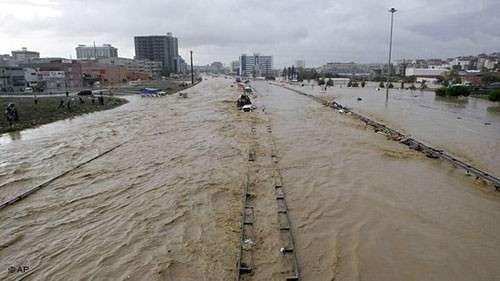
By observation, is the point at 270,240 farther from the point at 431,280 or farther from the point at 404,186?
the point at 404,186

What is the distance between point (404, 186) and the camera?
10977 millimetres

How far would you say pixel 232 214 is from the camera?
8.51m

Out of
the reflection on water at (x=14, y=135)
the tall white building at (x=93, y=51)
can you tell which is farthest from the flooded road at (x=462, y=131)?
the tall white building at (x=93, y=51)

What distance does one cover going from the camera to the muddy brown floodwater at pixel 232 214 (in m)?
6.44

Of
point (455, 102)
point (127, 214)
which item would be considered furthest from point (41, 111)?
point (455, 102)

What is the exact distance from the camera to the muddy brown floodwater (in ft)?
21.1

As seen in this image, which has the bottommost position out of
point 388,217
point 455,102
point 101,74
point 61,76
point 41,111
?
point 388,217

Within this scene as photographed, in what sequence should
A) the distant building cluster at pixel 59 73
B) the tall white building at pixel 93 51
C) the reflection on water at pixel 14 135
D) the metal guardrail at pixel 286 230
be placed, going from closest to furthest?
the metal guardrail at pixel 286 230 < the reflection on water at pixel 14 135 < the distant building cluster at pixel 59 73 < the tall white building at pixel 93 51

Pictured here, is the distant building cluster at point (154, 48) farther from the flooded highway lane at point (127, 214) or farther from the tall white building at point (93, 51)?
the flooded highway lane at point (127, 214)

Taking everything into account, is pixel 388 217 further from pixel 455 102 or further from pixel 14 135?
pixel 455 102

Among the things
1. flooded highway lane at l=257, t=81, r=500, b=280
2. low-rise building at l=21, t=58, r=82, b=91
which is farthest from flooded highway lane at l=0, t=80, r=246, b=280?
low-rise building at l=21, t=58, r=82, b=91

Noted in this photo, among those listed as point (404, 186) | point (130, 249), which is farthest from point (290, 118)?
point (130, 249)

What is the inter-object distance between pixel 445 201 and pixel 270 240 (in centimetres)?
560

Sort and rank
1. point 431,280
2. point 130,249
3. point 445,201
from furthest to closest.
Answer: point 445,201 < point 130,249 < point 431,280
